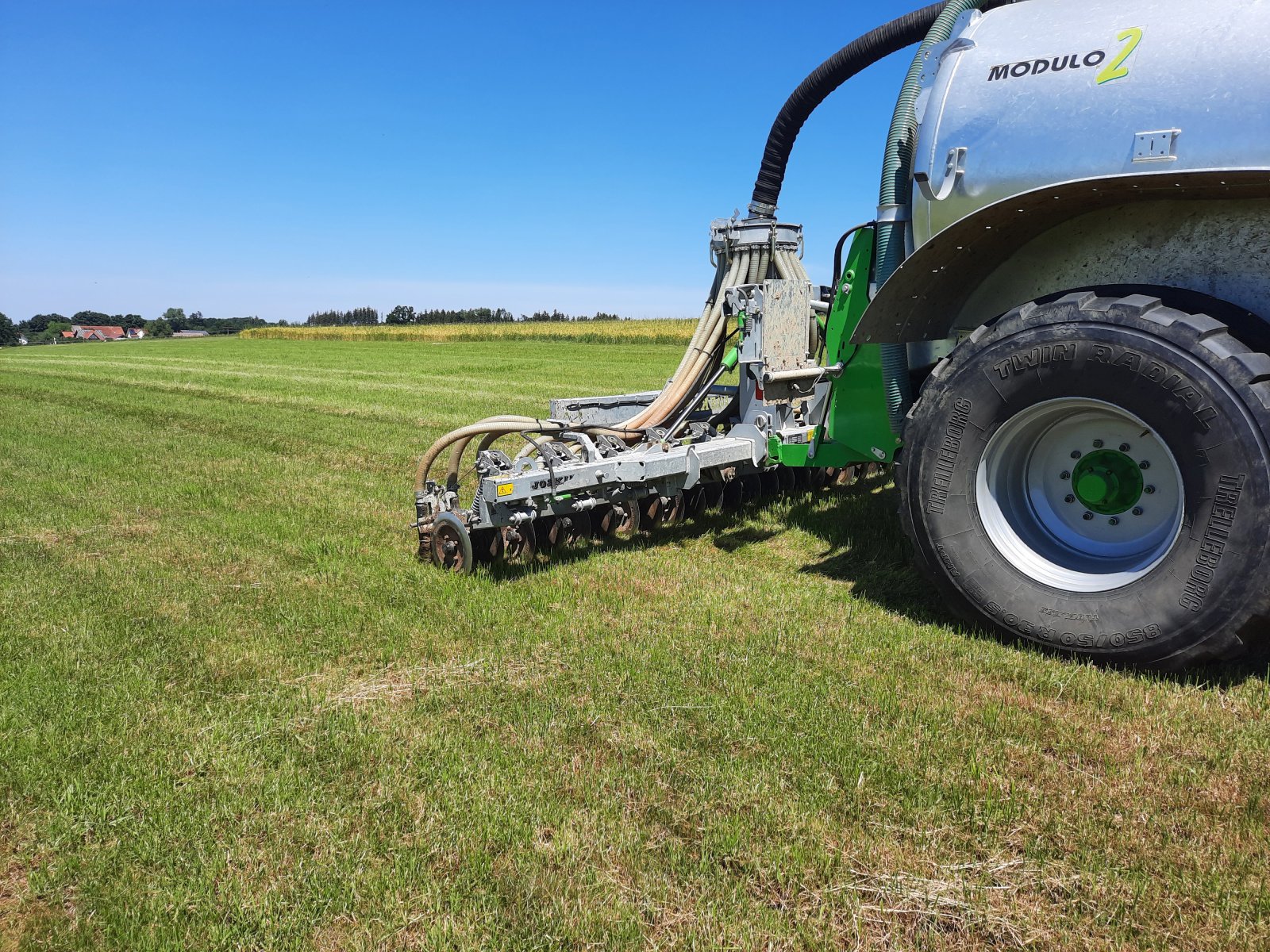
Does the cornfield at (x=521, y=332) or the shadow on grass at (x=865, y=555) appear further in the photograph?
the cornfield at (x=521, y=332)

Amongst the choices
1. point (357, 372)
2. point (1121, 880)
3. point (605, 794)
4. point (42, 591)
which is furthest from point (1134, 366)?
point (357, 372)

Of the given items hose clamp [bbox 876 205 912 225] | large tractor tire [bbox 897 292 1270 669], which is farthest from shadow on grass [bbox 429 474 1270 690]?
hose clamp [bbox 876 205 912 225]

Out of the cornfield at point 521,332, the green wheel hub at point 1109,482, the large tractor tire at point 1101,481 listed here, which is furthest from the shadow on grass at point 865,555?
the cornfield at point 521,332

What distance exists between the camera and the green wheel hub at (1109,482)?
3402 mm

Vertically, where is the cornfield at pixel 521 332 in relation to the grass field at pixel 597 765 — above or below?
above

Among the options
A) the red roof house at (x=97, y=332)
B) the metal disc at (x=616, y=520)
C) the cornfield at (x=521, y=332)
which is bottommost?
the metal disc at (x=616, y=520)

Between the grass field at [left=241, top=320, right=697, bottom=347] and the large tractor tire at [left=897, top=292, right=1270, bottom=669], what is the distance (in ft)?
78.5

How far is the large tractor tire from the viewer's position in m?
2.98

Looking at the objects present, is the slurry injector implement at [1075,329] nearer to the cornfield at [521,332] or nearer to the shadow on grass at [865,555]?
the shadow on grass at [865,555]

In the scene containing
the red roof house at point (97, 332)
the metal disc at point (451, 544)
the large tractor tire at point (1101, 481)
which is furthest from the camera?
the red roof house at point (97, 332)

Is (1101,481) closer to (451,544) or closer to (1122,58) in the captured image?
(1122,58)

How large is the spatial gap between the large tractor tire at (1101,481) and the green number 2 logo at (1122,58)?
0.74 m

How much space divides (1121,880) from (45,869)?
8.56 feet

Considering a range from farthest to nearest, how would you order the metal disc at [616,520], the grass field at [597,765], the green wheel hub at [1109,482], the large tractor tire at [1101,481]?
the metal disc at [616,520] → the green wheel hub at [1109,482] → the large tractor tire at [1101,481] → the grass field at [597,765]
